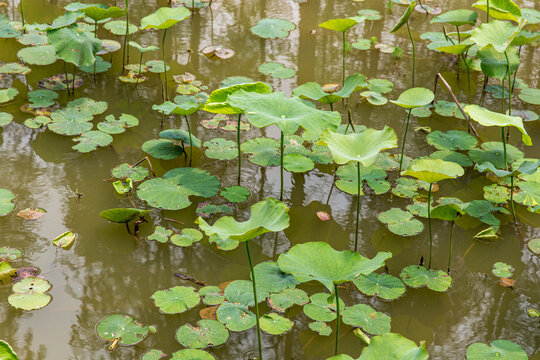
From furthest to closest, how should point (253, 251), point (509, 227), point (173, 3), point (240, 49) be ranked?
point (173, 3) < point (240, 49) < point (509, 227) < point (253, 251)

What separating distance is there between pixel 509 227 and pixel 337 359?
163 centimetres

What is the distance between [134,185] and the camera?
325 centimetres

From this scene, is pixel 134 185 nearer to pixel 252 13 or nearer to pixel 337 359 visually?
pixel 337 359

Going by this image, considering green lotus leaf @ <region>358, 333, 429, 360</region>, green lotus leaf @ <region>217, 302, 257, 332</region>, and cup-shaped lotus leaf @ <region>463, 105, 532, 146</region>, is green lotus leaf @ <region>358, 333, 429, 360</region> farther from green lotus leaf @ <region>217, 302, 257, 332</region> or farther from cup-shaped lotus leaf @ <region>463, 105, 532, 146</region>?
cup-shaped lotus leaf @ <region>463, 105, 532, 146</region>

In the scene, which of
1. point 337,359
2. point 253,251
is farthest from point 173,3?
point 337,359

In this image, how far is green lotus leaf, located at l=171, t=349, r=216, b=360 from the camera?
2279 millimetres

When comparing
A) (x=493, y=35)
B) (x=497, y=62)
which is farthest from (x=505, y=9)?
(x=493, y=35)

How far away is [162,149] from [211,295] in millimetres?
1185

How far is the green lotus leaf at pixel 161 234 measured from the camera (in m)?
2.87

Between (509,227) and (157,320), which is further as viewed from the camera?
(509,227)

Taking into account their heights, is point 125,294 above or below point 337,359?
below

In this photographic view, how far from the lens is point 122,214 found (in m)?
2.83

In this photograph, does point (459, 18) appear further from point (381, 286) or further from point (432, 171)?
point (381, 286)

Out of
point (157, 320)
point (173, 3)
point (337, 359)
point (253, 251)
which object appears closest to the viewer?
point (337, 359)
